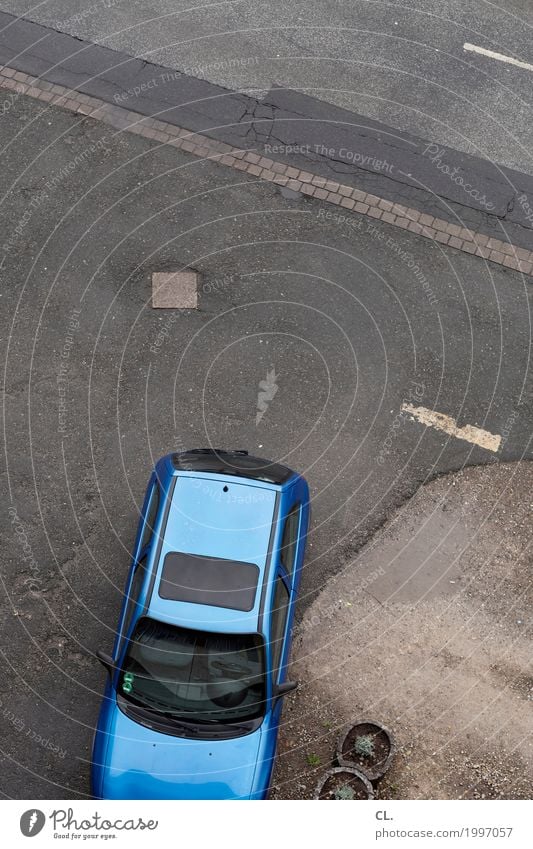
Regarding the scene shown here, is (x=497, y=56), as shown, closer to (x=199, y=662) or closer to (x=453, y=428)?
(x=453, y=428)

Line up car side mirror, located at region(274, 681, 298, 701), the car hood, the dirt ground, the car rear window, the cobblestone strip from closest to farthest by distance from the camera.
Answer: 1. the car hood
2. the car rear window
3. car side mirror, located at region(274, 681, 298, 701)
4. the dirt ground
5. the cobblestone strip

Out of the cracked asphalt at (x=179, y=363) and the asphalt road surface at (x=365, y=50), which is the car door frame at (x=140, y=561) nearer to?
the cracked asphalt at (x=179, y=363)

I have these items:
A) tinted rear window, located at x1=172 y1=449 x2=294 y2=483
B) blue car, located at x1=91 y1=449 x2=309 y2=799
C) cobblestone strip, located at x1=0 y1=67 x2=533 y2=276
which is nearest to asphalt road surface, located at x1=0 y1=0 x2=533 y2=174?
cobblestone strip, located at x1=0 y1=67 x2=533 y2=276

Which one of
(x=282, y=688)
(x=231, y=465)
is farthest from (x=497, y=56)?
(x=282, y=688)

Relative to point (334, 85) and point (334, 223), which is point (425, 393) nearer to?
point (334, 223)

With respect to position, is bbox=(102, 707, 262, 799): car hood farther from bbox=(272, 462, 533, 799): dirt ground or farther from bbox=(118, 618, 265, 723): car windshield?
bbox=(272, 462, 533, 799): dirt ground

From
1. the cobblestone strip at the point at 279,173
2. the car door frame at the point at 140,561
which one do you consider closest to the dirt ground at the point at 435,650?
the car door frame at the point at 140,561
